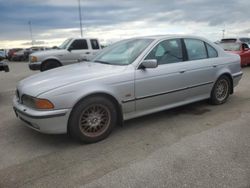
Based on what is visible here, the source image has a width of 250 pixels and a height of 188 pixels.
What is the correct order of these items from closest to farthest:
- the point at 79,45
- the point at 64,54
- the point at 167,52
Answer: the point at 167,52, the point at 64,54, the point at 79,45

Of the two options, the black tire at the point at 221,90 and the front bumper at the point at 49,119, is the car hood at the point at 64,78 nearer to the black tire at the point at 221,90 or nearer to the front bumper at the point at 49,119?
the front bumper at the point at 49,119

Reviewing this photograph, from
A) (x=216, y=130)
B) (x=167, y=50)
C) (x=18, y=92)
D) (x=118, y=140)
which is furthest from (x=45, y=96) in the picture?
(x=216, y=130)

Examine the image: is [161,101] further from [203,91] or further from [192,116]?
[203,91]

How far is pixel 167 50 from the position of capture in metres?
4.79

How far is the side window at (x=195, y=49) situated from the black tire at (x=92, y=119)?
6.74ft

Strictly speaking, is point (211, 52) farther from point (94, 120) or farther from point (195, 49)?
point (94, 120)

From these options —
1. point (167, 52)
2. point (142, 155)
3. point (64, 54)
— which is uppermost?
point (167, 52)

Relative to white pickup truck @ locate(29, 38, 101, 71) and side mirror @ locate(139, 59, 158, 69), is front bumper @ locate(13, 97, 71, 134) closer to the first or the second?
side mirror @ locate(139, 59, 158, 69)

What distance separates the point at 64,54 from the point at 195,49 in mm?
7374

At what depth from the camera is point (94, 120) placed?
12.9ft

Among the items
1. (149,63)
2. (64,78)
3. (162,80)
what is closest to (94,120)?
(64,78)

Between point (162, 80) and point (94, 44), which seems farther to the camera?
point (94, 44)

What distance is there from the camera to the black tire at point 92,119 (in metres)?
3.72

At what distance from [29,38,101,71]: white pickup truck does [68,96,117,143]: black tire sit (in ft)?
23.5
